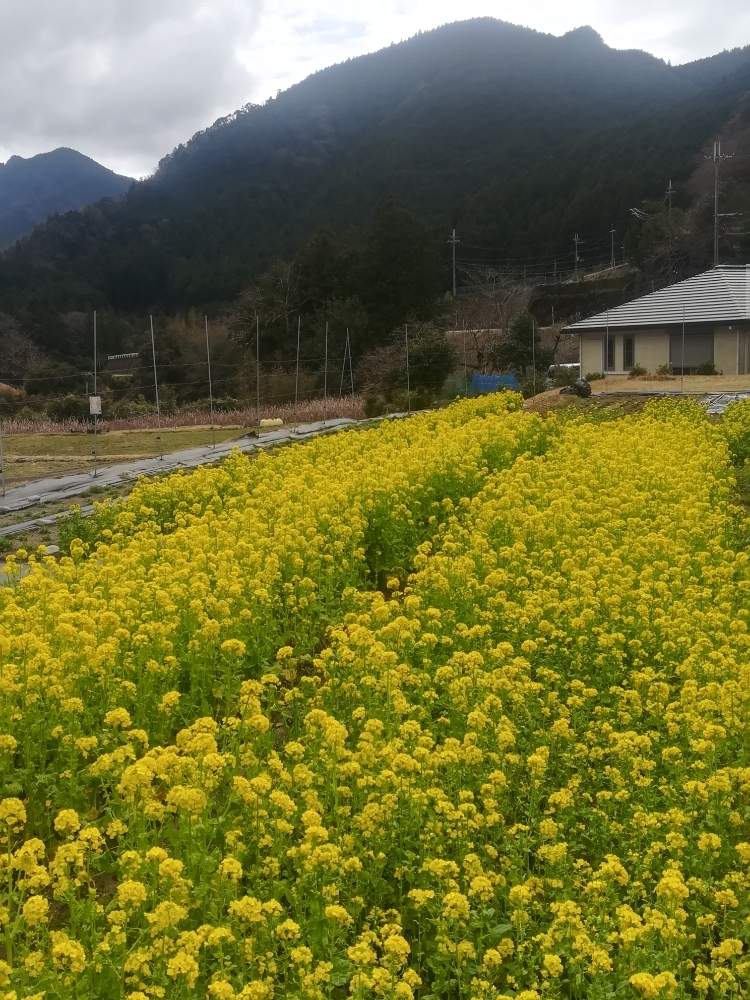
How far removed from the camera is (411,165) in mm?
70812

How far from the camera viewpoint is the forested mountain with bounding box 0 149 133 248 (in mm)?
93312

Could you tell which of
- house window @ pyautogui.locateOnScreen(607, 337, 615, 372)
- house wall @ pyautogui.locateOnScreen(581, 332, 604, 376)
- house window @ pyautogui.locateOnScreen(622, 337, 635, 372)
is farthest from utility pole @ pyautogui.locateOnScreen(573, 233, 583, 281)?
house window @ pyautogui.locateOnScreen(622, 337, 635, 372)

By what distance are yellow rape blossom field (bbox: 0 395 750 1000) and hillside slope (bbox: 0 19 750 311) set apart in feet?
144

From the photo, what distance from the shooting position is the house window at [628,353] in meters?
32.9

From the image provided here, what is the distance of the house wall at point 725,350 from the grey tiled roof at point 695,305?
0.52 metres

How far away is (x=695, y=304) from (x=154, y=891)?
31.4 metres

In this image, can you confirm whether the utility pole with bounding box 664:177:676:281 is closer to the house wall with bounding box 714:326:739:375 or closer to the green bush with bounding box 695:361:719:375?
the house wall with bounding box 714:326:739:375

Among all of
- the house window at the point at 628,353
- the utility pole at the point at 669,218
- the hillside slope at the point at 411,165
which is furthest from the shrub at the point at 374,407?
the utility pole at the point at 669,218

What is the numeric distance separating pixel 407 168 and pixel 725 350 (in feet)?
146

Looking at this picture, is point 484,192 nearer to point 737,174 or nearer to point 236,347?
point 737,174

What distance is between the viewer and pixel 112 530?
30.6 feet

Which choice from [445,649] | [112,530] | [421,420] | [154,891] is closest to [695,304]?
[421,420]

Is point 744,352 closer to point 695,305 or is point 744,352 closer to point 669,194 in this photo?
point 695,305

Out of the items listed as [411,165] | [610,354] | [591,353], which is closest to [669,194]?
[411,165]
